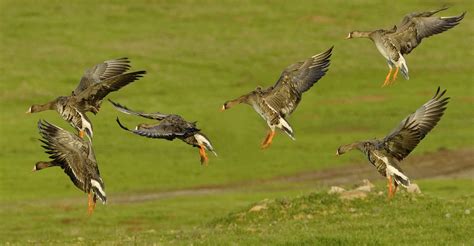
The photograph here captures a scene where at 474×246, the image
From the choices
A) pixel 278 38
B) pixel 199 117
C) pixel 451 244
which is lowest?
pixel 451 244

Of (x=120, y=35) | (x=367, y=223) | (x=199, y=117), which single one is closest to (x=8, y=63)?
(x=120, y=35)

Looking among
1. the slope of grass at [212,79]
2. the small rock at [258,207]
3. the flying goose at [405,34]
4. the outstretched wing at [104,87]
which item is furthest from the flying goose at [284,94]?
the slope of grass at [212,79]

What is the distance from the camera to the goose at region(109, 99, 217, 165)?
16.7 metres

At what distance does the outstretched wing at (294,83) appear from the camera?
18922 mm

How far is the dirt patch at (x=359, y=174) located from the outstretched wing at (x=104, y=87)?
97.7 feet

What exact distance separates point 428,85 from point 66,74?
2344cm

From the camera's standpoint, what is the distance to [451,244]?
965 inches

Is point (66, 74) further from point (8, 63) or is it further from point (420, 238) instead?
point (420, 238)

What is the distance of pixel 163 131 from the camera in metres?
17.0

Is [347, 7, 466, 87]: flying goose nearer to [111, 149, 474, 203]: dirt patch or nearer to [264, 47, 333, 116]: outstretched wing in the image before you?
[264, 47, 333, 116]: outstretched wing

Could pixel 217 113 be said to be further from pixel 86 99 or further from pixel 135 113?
pixel 135 113

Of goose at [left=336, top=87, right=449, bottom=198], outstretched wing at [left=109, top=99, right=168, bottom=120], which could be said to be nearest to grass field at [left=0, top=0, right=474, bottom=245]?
goose at [left=336, top=87, right=449, bottom=198]

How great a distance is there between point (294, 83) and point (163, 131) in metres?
3.43

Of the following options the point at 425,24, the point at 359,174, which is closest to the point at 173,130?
the point at 425,24
